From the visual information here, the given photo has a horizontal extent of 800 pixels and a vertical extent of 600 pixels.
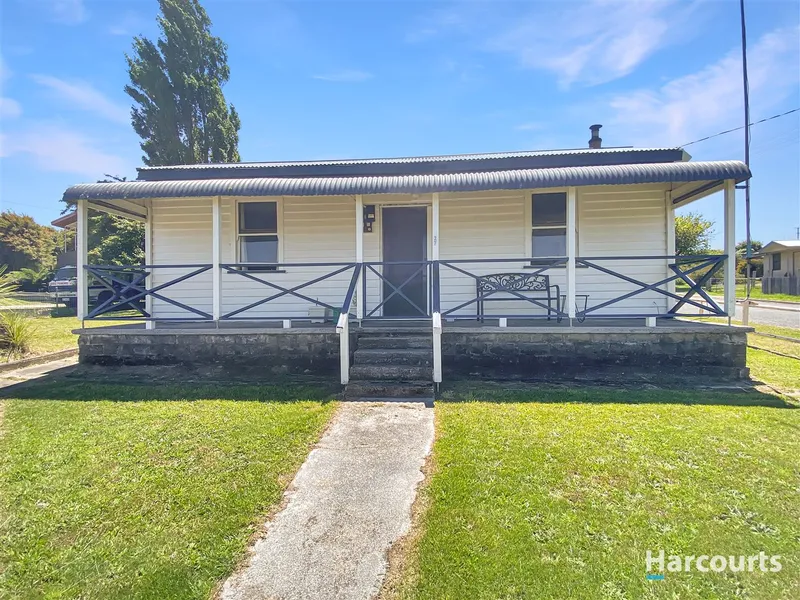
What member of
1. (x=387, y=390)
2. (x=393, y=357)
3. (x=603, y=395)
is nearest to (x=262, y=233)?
(x=393, y=357)

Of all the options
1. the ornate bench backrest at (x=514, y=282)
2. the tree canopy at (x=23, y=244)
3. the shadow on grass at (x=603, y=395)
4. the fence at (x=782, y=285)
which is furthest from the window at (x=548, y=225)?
the tree canopy at (x=23, y=244)

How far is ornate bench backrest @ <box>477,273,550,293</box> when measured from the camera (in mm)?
6703

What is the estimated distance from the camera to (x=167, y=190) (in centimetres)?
613

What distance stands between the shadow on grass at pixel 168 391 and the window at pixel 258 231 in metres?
2.92

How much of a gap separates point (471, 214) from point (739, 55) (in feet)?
46.6

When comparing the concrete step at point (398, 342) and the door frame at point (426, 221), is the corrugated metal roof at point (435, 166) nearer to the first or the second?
the door frame at point (426, 221)

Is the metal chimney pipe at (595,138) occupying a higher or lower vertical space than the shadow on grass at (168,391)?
higher

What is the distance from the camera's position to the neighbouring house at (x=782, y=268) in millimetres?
24263

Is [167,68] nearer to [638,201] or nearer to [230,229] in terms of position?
[230,229]

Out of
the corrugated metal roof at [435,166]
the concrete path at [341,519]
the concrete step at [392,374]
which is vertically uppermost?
the corrugated metal roof at [435,166]

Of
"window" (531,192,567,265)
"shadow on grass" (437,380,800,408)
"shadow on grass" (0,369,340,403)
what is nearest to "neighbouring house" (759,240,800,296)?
"window" (531,192,567,265)

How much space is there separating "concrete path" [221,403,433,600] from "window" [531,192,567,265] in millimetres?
4643

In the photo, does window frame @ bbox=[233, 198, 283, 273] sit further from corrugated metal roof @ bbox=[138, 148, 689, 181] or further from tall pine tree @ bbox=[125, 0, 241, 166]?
tall pine tree @ bbox=[125, 0, 241, 166]

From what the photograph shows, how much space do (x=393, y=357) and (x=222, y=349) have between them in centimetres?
270
